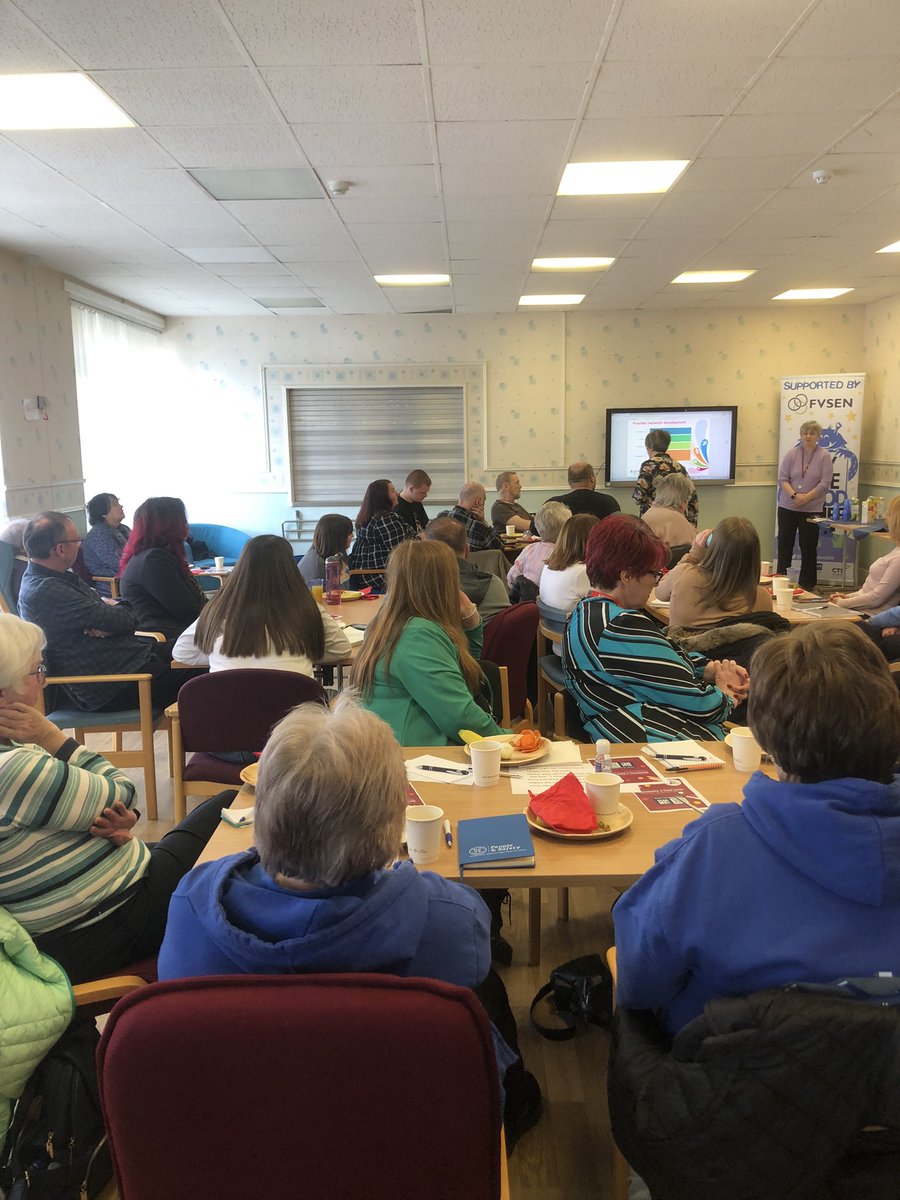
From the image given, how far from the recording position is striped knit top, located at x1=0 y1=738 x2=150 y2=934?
1500 millimetres

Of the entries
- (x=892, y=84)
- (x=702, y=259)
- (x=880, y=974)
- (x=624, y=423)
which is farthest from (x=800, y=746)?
(x=624, y=423)

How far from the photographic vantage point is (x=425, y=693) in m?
2.32

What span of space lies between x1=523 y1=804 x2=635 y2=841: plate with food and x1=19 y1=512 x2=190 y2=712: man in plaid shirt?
230 cm

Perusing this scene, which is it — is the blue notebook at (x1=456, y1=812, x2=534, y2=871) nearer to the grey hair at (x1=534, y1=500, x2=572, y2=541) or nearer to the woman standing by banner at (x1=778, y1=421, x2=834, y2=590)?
the grey hair at (x1=534, y1=500, x2=572, y2=541)

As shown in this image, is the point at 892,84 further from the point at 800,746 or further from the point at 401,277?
the point at 401,277

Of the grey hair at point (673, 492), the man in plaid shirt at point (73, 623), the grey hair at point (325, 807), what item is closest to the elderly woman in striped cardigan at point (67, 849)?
the grey hair at point (325, 807)

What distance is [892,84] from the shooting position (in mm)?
3430

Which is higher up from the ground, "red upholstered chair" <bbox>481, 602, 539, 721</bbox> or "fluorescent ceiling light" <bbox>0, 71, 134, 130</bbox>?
"fluorescent ceiling light" <bbox>0, 71, 134, 130</bbox>

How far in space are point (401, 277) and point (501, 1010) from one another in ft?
21.5

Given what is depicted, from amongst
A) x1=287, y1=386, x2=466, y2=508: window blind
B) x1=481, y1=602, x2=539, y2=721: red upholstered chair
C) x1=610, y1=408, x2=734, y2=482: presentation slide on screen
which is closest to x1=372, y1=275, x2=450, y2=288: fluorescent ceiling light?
x1=287, y1=386, x2=466, y2=508: window blind

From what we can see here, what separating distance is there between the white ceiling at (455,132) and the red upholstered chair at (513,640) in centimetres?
214

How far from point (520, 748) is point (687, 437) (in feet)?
25.5

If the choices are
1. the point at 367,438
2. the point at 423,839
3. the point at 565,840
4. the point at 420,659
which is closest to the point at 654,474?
the point at 367,438

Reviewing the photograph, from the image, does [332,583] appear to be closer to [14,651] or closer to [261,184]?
[261,184]
